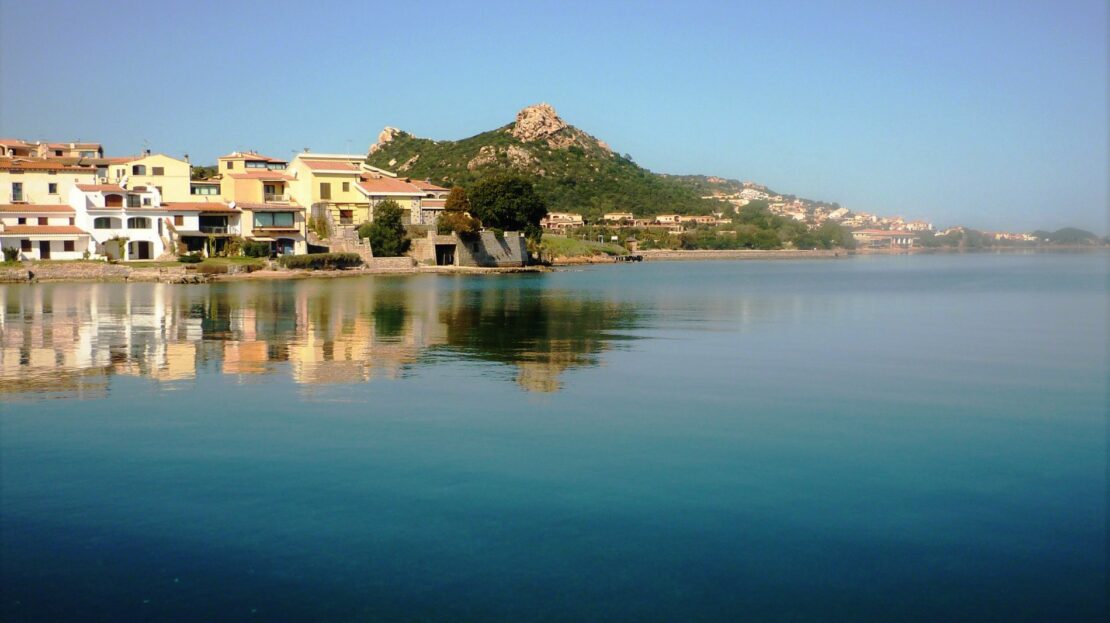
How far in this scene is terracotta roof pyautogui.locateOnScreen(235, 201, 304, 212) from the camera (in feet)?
176

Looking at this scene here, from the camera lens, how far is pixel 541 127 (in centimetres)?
13775

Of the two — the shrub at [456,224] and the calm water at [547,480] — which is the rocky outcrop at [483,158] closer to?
the shrub at [456,224]

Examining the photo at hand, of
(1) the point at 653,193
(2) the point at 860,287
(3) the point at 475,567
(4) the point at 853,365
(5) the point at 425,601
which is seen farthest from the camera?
(1) the point at 653,193

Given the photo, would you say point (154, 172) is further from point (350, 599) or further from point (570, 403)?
point (350, 599)

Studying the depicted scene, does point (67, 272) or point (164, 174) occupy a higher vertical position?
point (164, 174)

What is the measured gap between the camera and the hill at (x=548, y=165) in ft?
390

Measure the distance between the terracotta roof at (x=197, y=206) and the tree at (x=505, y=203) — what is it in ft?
58.7

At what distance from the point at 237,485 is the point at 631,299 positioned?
2743 centimetres

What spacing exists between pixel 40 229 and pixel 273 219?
12.1m

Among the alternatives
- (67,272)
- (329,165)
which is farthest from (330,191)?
(67,272)

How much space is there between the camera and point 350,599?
6.46 metres

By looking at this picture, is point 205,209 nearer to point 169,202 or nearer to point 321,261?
point 169,202

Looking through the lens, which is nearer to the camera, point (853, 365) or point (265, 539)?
point (265, 539)

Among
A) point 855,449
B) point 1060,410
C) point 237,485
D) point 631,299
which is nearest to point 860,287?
point 631,299
